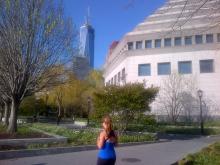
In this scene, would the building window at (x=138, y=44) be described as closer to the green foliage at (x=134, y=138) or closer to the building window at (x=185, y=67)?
the building window at (x=185, y=67)

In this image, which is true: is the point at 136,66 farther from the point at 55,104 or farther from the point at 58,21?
the point at 58,21

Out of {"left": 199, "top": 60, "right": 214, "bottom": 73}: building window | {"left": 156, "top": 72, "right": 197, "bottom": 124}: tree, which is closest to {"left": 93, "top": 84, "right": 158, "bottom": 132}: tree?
{"left": 156, "top": 72, "right": 197, "bottom": 124}: tree

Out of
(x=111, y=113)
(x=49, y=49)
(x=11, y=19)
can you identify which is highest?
(x=11, y=19)

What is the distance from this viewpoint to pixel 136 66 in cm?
4919

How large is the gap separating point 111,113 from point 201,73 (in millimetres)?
28963

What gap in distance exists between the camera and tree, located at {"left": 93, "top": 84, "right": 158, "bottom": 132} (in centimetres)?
1952

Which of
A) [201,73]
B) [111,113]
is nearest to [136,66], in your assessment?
[201,73]

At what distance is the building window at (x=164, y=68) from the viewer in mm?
47138

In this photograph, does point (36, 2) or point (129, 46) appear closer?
point (36, 2)

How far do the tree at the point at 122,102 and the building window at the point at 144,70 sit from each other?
1115 inches

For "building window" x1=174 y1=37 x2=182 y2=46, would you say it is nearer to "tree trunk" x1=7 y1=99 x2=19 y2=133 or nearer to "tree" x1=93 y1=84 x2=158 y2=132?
"tree" x1=93 y1=84 x2=158 y2=132

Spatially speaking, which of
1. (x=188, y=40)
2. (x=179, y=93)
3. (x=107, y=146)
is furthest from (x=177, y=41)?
(x=107, y=146)

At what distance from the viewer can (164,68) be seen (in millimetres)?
47344

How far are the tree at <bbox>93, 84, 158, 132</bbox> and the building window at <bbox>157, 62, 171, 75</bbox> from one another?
27436 mm
